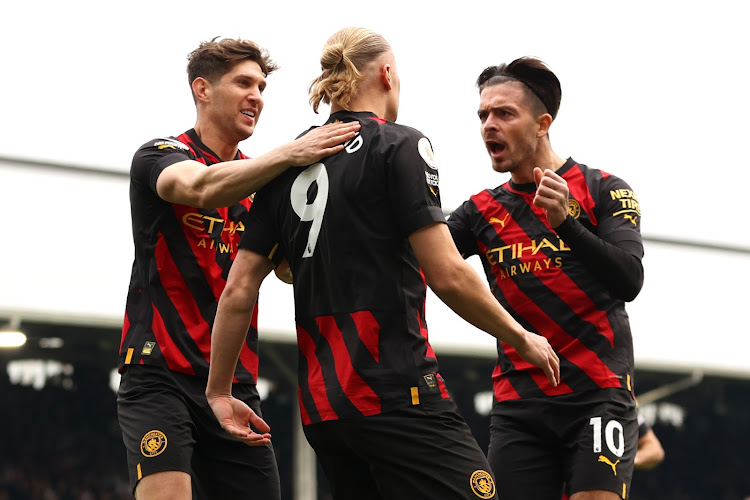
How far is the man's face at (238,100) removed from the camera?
4652 mm

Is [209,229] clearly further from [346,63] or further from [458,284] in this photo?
[458,284]

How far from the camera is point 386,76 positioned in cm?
359

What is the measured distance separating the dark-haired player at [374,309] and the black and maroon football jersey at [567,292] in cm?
105

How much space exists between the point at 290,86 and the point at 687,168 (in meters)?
6.85

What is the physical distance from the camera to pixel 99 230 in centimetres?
1245

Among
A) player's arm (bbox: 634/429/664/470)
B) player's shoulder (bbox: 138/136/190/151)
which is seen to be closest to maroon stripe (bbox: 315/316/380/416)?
player's shoulder (bbox: 138/136/190/151)

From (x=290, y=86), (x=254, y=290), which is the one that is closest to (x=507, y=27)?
(x=290, y=86)

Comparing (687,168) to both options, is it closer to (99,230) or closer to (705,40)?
(705,40)

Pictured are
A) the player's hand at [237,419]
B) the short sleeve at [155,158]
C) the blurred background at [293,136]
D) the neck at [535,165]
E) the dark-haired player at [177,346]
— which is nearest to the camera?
the player's hand at [237,419]

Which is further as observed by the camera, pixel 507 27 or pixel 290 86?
pixel 507 27

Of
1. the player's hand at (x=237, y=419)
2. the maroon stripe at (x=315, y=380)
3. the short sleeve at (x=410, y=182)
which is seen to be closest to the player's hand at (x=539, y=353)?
the short sleeve at (x=410, y=182)

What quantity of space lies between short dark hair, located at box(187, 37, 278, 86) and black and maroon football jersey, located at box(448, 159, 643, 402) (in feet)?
4.58

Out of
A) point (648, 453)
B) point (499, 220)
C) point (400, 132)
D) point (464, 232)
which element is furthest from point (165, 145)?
point (648, 453)

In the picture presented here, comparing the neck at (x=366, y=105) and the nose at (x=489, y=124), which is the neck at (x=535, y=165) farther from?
the neck at (x=366, y=105)
